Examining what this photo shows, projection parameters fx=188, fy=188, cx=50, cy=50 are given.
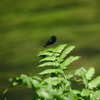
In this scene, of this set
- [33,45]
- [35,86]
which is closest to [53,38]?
[35,86]

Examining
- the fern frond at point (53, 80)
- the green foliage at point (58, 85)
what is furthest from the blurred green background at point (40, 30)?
the fern frond at point (53, 80)

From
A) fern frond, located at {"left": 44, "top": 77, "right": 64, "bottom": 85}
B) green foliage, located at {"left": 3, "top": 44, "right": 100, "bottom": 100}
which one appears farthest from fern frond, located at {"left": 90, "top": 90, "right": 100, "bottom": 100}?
fern frond, located at {"left": 44, "top": 77, "right": 64, "bottom": 85}

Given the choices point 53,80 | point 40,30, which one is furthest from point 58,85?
point 40,30

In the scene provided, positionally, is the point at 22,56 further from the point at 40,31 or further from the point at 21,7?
the point at 21,7

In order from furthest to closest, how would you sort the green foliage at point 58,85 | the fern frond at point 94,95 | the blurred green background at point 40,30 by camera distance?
the blurred green background at point 40,30
the fern frond at point 94,95
the green foliage at point 58,85

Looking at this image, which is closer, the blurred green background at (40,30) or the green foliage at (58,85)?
the green foliage at (58,85)

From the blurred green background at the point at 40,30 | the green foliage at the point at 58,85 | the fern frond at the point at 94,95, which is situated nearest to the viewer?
the green foliage at the point at 58,85

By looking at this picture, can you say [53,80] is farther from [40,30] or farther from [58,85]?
[40,30]

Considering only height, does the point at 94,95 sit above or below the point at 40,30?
below

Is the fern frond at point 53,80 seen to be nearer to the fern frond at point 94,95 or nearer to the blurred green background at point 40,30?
the fern frond at point 94,95
